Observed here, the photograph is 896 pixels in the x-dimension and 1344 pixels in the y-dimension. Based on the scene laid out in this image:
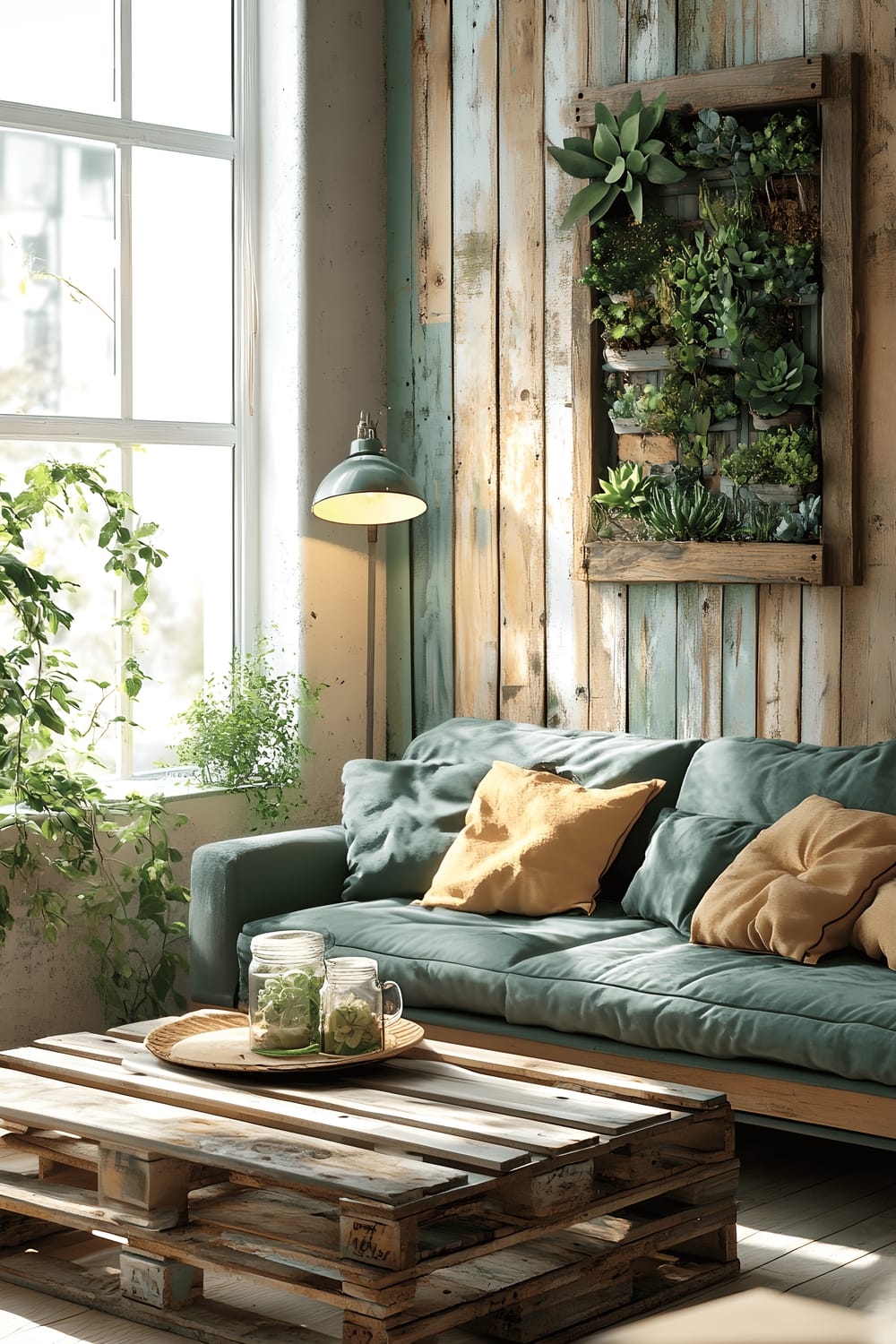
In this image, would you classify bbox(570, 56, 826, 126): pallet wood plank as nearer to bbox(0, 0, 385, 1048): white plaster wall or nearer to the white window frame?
bbox(0, 0, 385, 1048): white plaster wall

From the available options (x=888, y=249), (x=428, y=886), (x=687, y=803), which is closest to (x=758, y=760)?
(x=687, y=803)

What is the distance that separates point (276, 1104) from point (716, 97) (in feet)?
9.14

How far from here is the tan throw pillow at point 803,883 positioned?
11.2 ft

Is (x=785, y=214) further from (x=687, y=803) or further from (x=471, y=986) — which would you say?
(x=471, y=986)

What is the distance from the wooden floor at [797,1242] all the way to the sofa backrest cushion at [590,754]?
2.39 ft

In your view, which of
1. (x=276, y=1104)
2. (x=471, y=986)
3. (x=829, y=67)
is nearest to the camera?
(x=276, y=1104)

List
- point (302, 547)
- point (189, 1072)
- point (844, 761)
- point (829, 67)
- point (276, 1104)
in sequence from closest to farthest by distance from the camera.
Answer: point (276, 1104), point (189, 1072), point (844, 761), point (829, 67), point (302, 547)

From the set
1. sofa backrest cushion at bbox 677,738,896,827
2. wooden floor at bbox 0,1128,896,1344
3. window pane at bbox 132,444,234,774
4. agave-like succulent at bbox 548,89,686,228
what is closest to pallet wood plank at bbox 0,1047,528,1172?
wooden floor at bbox 0,1128,896,1344

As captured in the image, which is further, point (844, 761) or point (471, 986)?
point (844, 761)

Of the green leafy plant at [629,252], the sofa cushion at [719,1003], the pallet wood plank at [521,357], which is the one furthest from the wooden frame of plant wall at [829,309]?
the sofa cushion at [719,1003]

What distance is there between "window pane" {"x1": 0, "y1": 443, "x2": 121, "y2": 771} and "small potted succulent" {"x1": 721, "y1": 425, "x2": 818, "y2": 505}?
163cm

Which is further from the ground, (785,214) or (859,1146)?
(785,214)

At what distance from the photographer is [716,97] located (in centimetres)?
426

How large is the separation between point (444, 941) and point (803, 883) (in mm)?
794
